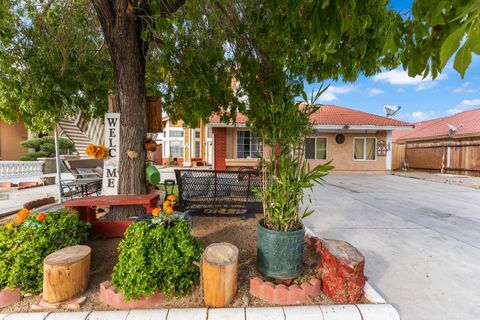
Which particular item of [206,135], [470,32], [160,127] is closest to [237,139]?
[206,135]

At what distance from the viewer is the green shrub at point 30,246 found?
1.85 metres

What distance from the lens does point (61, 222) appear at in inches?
88.7

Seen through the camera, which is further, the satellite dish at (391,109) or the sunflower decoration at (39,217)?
the satellite dish at (391,109)

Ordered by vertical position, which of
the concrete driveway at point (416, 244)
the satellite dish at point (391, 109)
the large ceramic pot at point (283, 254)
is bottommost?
the concrete driveway at point (416, 244)

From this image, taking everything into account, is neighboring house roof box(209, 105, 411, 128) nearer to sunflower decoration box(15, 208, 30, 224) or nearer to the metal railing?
sunflower decoration box(15, 208, 30, 224)

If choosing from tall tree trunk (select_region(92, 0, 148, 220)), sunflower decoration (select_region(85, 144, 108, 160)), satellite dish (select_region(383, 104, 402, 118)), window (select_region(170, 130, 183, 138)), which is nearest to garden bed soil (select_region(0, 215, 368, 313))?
tall tree trunk (select_region(92, 0, 148, 220))

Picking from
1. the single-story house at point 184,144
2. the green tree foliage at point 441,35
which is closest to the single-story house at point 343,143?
the single-story house at point 184,144

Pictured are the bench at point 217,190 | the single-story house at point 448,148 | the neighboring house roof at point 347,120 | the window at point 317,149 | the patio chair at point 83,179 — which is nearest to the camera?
the bench at point 217,190

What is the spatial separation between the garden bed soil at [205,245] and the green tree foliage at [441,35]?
195 centimetres

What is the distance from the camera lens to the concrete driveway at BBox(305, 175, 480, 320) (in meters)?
2.01

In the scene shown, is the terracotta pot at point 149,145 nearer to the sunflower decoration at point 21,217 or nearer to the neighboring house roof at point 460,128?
the sunflower decoration at point 21,217

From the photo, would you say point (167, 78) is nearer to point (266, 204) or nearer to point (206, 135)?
point (266, 204)

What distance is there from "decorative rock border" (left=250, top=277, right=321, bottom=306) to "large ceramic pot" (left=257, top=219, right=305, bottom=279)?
0.58ft

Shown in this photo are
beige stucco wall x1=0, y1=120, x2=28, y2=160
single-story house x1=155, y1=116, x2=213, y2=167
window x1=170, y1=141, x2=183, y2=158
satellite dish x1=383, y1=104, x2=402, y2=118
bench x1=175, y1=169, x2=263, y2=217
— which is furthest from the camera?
window x1=170, y1=141, x2=183, y2=158
